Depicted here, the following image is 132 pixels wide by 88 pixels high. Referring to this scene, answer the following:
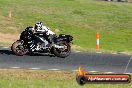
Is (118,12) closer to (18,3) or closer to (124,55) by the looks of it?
(18,3)

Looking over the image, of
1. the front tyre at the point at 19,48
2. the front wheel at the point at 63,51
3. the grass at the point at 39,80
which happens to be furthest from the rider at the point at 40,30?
the grass at the point at 39,80

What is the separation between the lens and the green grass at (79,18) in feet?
139

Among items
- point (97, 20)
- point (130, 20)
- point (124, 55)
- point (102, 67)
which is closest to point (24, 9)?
point (97, 20)

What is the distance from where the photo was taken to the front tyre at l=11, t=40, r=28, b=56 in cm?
2312

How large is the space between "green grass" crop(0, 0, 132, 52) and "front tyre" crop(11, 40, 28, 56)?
1520 centimetres

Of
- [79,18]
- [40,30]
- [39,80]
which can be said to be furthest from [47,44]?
[79,18]

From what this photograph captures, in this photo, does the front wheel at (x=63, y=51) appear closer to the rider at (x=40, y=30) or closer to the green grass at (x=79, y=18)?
the rider at (x=40, y=30)

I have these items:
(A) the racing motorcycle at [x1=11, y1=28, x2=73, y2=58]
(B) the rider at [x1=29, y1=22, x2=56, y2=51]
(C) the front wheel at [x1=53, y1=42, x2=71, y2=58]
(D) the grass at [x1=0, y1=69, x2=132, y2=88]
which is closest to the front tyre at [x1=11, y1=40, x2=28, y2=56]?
(A) the racing motorcycle at [x1=11, y1=28, x2=73, y2=58]

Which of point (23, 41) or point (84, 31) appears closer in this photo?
point (23, 41)

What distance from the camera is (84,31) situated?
45.5 m

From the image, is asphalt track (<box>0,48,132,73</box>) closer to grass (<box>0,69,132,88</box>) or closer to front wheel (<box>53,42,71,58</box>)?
front wheel (<box>53,42,71,58</box>)

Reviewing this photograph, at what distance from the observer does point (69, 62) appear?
22.5 m

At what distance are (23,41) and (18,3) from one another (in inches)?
1241

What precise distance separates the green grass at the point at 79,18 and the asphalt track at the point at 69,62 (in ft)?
47.2
